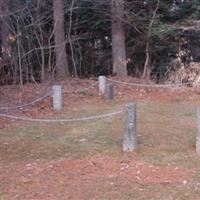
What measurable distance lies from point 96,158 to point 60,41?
34.4 feet

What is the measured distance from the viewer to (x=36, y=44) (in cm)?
1733

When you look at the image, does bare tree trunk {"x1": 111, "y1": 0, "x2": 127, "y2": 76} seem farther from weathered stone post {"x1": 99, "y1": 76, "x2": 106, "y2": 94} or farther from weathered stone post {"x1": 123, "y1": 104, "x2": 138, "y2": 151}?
weathered stone post {"x1": 123, "y1": 104, "x2": 138, "y2": 151}

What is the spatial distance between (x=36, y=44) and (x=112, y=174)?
11935 mm

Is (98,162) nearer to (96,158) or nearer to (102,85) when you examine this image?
(96,158)

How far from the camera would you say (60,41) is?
55.0 feet

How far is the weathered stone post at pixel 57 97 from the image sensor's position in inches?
435

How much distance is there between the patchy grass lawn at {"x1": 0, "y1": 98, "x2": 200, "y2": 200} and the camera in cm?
543

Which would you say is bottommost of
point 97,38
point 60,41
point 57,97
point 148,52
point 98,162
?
point 98,162

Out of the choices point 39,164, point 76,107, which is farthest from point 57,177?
point 76,107

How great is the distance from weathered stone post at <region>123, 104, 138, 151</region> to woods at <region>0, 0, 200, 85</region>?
8.52 m

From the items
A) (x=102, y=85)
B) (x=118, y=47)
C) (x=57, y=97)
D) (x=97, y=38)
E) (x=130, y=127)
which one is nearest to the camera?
(x=130, y=127)

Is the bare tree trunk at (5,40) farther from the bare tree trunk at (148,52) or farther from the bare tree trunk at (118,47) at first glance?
the bare tree trunk at (148,52)

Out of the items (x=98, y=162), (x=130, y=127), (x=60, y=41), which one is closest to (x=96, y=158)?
(x=98, y=162)

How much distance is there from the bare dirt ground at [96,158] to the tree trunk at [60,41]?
5.06 metres
